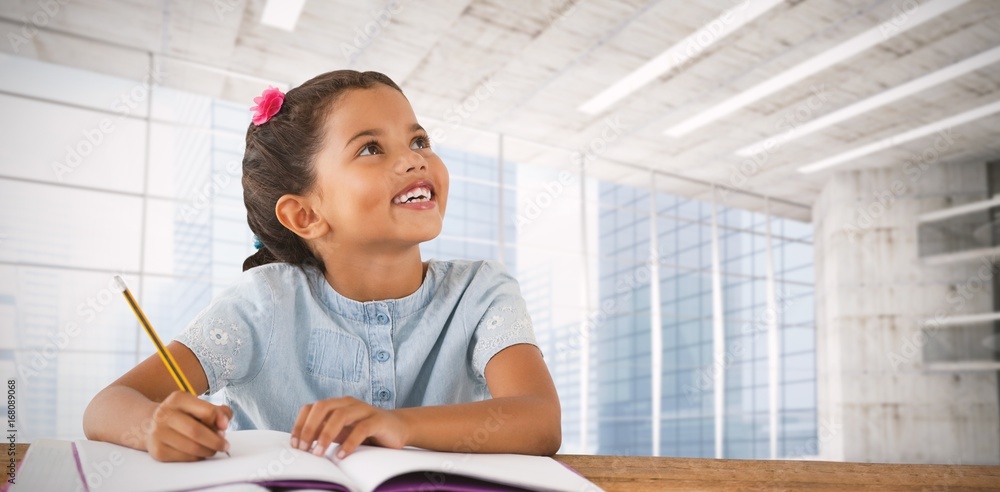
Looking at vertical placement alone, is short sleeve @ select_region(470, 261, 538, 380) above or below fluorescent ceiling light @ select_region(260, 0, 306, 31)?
below

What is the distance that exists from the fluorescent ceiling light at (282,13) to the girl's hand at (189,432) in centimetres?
700

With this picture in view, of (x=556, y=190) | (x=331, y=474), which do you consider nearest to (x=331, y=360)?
(x=331, y=474)

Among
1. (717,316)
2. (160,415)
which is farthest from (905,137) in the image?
(160,415)

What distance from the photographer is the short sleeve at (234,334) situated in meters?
1.17

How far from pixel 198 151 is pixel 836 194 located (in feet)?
32.8

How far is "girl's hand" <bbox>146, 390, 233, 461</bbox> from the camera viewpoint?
0.75m

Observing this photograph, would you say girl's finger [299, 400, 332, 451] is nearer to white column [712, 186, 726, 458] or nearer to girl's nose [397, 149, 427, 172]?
girl's nose [397, 149, 427, 172]

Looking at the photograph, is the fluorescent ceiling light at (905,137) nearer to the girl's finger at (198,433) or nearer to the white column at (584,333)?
the white column at (584,333)

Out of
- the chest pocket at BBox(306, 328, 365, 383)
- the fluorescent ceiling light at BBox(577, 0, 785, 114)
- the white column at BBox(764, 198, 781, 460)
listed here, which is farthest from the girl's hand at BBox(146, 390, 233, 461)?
the white column at BBox(764, 198, 781, 460)

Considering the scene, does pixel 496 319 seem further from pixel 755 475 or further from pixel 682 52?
pixel 682 52

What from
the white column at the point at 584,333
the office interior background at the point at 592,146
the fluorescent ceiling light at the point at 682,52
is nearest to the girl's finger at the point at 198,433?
the office interior background at the point at 592,146

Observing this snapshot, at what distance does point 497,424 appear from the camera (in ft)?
3.14

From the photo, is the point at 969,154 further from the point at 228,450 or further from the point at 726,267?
the point at 228,450

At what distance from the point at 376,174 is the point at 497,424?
1.57 feet
